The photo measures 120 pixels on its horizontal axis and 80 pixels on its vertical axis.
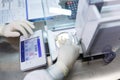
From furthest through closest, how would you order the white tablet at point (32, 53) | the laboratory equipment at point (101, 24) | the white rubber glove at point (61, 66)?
the white tablet at point (32, 53) → the white rubber glove at point (61, 66) → the laboratory equipment at point (101, 24)

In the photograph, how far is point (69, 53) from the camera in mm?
573

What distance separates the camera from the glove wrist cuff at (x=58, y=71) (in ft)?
1.78

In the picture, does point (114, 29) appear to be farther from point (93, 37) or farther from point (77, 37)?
point (77, 37)

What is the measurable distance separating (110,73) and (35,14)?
0.43 meters

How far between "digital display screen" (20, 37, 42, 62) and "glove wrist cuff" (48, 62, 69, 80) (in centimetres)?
12

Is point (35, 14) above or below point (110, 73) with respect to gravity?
above

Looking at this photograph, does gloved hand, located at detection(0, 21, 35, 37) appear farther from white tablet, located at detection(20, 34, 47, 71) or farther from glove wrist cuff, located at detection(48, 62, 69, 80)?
glove wrist cuff, located at detection(48, 62, 69, 80)

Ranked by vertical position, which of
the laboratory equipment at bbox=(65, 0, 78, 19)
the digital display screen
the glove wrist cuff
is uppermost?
the laboratory equipment at bbox=(65, 0, 78, 19)

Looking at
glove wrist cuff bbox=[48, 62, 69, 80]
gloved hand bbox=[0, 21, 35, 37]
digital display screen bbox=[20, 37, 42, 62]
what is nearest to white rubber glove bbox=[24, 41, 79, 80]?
glove wrist cuff bbox=[48, 62, 69, 80]

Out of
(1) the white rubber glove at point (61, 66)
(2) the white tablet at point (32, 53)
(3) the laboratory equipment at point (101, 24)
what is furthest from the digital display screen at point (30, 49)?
(3) the laboratory equipment at point (101, 24)

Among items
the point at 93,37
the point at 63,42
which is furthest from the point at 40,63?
the point at 93,37

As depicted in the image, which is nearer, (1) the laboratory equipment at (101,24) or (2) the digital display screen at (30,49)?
(1) the laboratory equipment at (101,24)

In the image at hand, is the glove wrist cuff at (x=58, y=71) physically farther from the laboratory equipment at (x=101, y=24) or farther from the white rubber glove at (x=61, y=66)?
the laboratory equipment at (x=101, y=24)

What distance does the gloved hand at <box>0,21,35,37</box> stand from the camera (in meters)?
0.73
